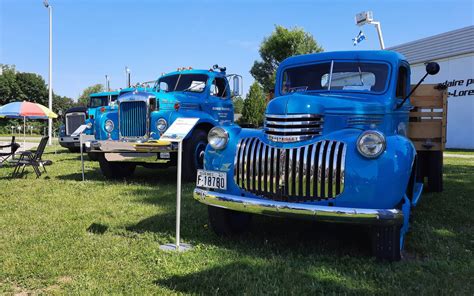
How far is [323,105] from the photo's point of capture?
4.04 metres

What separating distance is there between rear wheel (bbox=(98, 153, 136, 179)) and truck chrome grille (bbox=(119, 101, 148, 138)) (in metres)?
0.70

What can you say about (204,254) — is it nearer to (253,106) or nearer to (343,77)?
(343,77)

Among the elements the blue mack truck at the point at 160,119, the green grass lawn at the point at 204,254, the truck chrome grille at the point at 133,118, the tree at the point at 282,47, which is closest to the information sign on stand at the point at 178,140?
the green grass lawn at the point at 204,254

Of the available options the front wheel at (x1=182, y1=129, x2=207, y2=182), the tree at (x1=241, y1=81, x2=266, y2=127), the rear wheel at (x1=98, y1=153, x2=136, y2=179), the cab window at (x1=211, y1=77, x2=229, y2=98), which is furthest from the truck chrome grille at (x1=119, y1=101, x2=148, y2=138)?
the tree at (x1=241, y1=81, x2=266, y2=127)

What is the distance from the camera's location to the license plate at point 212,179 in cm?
409

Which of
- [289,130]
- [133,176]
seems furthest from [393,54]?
[133,176]

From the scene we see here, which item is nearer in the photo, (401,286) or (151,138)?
(401,286)

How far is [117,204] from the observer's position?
6227 mm

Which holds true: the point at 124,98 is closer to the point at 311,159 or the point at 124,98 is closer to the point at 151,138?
the point at 151,138

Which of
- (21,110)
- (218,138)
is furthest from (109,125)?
(21,110)

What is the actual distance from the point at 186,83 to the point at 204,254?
239 inches

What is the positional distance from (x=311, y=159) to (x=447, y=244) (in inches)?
73.7

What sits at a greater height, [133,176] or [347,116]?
[347,116]

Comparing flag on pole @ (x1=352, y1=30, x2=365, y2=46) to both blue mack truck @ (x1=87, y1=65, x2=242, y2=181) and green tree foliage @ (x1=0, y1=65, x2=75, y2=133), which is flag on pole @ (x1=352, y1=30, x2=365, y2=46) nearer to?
blue mack truck @ (x1=87, y1=65, x2=242, y2=181)
